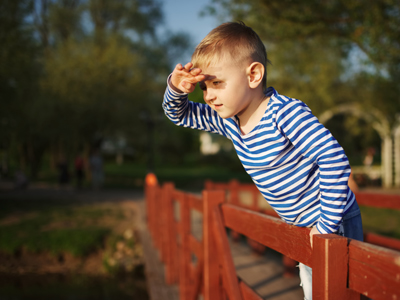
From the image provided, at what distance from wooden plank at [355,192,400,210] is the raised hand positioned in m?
2.73

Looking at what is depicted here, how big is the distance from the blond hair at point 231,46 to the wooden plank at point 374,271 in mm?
858

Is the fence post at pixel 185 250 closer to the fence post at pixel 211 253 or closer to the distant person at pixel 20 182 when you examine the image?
the fence post at pixel 211 253

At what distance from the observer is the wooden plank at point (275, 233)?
57.4 inches

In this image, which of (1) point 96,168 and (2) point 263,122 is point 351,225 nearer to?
(2) point 263,122

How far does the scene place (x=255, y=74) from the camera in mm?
1642

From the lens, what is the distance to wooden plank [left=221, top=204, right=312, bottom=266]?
1459mm

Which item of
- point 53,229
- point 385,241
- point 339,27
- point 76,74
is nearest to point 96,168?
point 76,74

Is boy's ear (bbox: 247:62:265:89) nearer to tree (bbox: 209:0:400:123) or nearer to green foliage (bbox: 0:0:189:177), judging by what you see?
tree (bbox: 209:0:400:123)

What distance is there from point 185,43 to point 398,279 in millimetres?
29021

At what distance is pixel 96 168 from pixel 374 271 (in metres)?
17.4

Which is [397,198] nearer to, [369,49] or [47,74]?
[369,49]

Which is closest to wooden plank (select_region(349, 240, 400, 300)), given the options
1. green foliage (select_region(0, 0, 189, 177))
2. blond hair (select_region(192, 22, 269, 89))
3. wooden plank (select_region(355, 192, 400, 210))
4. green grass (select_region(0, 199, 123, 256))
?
blond hair (select_region(192, 22, 269, 89))

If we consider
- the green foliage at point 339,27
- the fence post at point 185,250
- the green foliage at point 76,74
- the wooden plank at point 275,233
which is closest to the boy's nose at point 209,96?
the wooden plank at point 275,233

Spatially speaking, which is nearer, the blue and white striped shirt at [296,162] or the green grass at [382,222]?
the blue and white striped shirt at [296,162]
